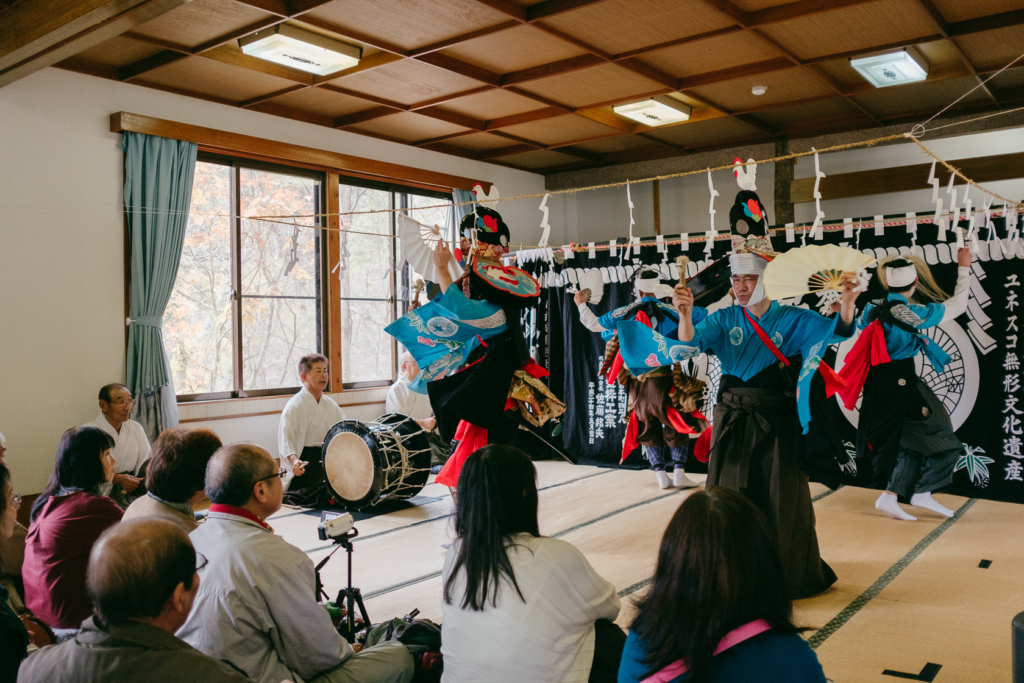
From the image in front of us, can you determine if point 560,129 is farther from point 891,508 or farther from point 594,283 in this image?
point 891,508

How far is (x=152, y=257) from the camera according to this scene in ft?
17.3

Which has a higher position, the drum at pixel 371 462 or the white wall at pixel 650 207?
the white wall at pixel 650 207

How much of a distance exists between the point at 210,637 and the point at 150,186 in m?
4.26

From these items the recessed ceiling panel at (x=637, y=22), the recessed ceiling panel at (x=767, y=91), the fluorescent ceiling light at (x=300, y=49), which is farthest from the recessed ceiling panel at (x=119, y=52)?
the recessed ceiling panel at (x=767, y=91)

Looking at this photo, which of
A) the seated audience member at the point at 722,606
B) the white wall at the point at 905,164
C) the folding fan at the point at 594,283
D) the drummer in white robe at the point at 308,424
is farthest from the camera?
the folding fan at the point at 594,283

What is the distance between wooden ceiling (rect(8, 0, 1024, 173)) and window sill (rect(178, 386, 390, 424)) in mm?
2236

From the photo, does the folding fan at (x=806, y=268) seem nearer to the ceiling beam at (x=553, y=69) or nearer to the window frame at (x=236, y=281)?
the ceiling beam at (x=553, y=69)

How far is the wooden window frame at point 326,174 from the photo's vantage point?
17.5 feet

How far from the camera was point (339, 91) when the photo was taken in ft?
18.3

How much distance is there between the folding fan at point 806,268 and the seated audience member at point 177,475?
7.70 ft

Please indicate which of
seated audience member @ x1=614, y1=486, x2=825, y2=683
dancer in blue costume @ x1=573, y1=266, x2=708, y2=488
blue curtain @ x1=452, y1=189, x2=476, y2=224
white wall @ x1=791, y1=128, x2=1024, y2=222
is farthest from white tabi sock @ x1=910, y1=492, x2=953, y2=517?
blue curtain @ x1=452, y1=189, x2=476, y2=224

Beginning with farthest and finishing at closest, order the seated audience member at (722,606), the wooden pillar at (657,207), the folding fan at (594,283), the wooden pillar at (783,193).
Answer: the wooden pillar at (657,207)
the wooden pillar at (783,193)
the folding fan at (594,283)
the seated audience member at (722,606)

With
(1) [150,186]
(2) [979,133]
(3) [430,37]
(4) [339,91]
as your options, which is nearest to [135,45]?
(1) [150,186]

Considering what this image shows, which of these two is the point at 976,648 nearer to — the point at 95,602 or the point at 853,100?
the point at 95,602
